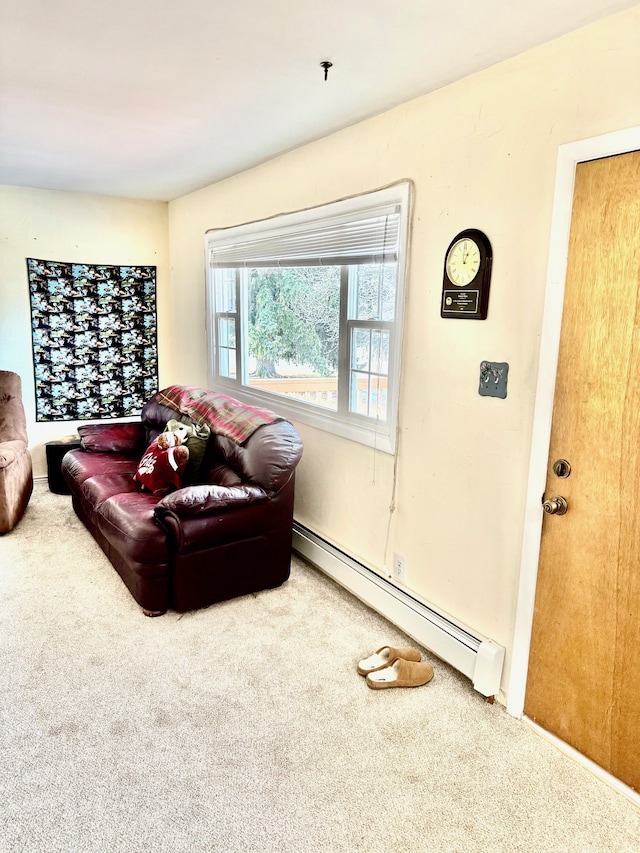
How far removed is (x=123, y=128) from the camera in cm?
286

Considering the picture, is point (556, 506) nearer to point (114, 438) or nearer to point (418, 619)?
point (418, 619)

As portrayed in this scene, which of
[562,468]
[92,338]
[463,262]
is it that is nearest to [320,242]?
[463,262]

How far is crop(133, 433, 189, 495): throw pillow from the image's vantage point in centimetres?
327

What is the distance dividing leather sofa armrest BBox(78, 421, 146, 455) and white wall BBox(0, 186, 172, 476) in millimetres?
885

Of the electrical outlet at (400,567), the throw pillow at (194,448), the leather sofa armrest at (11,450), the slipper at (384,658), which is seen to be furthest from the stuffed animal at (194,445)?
the slipper at (384,658)

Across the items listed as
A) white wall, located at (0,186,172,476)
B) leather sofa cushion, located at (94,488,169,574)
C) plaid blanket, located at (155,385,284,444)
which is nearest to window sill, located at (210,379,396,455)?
plaid blanket, located at (155,385,284,444)

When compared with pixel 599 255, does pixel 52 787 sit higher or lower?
lower

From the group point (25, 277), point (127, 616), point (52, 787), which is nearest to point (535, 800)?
point (52, 787)

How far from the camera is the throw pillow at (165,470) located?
3268mm

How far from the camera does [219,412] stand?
11.6 ft

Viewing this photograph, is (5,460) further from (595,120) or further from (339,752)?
(595,120)

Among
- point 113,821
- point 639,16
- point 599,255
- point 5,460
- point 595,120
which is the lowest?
point 113,821

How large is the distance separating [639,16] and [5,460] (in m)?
3.72

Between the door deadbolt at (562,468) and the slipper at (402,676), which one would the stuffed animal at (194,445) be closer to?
the slipper at (402,676)
